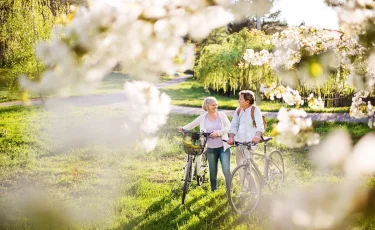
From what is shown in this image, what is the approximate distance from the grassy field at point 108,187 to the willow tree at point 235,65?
5770mm

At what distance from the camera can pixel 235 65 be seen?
16984 millimetres

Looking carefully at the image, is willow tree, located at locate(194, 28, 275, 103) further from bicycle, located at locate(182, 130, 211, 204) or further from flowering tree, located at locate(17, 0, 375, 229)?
flowering tree, located at locate(17, 0, 375, 229)

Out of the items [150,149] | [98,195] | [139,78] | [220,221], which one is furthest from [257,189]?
[150,149]

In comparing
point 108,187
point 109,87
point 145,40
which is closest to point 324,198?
point 108,187

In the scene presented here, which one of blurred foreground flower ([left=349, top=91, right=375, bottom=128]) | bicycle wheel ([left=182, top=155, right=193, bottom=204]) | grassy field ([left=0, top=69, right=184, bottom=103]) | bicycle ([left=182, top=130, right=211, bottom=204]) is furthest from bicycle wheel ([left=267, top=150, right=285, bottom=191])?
grassy field ([left=0, top=69, right=184, bottom=103])

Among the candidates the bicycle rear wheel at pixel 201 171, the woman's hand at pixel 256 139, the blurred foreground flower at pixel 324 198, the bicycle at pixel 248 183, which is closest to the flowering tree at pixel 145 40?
the blurred foreground flower at pixel 324 198

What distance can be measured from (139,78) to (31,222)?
4.58 m

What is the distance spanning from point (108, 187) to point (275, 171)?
115 inches

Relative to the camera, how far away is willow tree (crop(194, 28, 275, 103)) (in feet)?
53.7

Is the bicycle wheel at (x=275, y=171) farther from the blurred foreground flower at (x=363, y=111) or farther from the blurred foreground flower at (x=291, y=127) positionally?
the blurred foreground flower at (x=291, y=127)

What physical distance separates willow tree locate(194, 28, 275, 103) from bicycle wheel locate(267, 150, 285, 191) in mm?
10477

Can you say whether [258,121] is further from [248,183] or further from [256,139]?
[248,183]

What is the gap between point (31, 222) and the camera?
4945mm

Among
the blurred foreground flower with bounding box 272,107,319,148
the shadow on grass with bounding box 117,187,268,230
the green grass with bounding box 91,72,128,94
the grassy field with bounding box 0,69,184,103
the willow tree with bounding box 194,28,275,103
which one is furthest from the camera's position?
the green grass with bounding box 91,72,128,94
